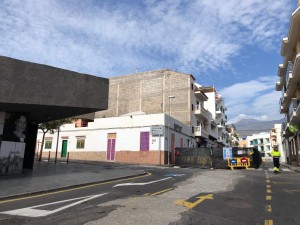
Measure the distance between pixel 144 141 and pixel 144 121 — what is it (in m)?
2.38

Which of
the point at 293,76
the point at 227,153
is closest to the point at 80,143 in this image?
the point at 227,153

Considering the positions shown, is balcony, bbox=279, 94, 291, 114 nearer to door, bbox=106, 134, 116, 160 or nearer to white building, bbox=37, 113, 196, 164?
white building, bbox=37, 113, 196, 164

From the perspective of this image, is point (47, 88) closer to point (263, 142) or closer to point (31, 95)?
point (31, 95)

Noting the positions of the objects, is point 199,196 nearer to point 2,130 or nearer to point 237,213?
point 237,213

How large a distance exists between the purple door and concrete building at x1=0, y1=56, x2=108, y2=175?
70.2 feet

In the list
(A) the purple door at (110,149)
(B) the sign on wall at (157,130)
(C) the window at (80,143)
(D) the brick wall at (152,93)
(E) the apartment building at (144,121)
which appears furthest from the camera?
(D) the brick wall at (152,93)

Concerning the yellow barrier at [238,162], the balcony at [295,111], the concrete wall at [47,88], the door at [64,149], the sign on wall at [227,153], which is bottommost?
the yellow barrier at [238,162]

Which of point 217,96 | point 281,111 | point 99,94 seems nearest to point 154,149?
point 99,94

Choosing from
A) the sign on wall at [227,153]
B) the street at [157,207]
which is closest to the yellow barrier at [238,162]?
the sign on wall at [227,153]

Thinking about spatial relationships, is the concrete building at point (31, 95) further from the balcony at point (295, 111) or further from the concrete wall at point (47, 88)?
the balcony at point (295, 111)

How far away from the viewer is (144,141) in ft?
117

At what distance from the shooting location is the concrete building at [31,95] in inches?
493

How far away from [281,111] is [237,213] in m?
43.3

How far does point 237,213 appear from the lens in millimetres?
7398
